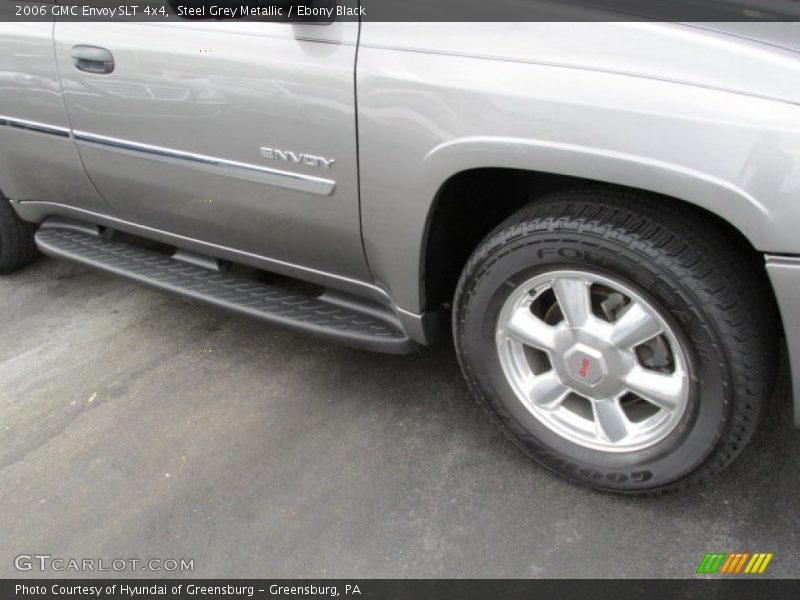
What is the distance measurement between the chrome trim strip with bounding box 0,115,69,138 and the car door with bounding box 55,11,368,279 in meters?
0.09

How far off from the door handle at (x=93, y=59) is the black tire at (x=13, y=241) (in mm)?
1202

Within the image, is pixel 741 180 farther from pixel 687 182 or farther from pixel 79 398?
pixel 79 398

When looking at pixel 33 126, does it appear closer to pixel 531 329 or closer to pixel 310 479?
pixel 310 479

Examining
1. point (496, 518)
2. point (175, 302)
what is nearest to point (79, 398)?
point (175, 302)

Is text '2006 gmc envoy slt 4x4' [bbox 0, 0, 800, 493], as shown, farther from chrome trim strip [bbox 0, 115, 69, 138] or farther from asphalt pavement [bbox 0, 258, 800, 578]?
asphalt pavement [bbox 0, 258, 800, 578]

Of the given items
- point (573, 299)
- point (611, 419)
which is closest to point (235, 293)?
point (573, 299)

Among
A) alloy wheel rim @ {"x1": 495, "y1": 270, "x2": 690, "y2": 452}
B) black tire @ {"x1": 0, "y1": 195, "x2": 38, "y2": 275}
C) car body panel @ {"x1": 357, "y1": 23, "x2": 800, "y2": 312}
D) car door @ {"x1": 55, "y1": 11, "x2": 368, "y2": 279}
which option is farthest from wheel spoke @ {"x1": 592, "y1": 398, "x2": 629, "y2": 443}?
black tire @ {"x1": 0, "y1": 195, "x2": 38, "y2": 275}

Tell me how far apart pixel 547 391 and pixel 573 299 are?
31 centimetres

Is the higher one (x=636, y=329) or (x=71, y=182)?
(x=636, y=329)

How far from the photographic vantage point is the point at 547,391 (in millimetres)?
2213

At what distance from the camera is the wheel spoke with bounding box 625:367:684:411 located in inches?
78.8

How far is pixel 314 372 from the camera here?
2855mm
